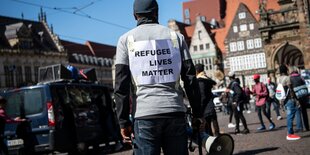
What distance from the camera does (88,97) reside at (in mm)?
12242

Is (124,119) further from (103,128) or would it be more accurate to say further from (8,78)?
(8,78)

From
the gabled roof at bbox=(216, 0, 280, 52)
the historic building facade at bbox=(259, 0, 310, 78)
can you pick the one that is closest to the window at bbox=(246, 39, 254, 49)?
the gabled roof at bbox=(216, 0, 280, 52)

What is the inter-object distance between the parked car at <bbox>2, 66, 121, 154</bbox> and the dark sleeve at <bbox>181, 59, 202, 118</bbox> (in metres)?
6.98

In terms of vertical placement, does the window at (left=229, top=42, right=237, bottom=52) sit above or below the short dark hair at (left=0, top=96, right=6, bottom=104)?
above

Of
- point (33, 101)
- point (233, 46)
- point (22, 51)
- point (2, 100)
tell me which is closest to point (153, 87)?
point (33, 101)

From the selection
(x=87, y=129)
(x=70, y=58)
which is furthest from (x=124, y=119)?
(x=70, y=58)

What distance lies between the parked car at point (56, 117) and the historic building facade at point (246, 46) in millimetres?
61517

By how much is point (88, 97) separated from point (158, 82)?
27.5 feet

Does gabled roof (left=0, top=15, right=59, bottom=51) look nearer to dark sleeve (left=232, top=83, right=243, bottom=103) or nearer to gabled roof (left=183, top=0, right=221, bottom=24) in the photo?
gabled roof (left=183, top=0, right=221, bottom=24)

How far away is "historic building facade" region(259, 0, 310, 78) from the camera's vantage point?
1500 inches

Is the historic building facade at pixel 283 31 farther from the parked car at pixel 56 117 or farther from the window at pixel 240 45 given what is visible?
the window at pixel 240 45

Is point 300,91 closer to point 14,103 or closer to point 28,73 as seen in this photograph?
point 14,103

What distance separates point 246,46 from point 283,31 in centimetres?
3176

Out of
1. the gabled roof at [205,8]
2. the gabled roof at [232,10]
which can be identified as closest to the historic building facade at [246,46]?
the gabled roof at [232,10]
